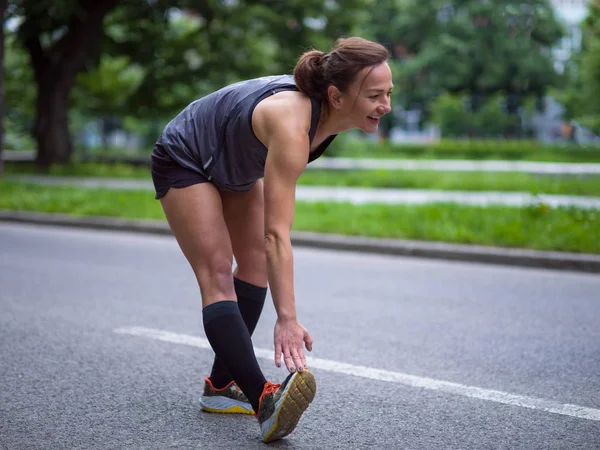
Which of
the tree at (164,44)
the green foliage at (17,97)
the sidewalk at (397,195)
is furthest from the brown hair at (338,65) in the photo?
the green foliage at (17,97)

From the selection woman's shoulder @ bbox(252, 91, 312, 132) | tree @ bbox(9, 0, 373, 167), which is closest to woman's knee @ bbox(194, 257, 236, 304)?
woman's shoulder @ bbox(252, 91, 312, 132)

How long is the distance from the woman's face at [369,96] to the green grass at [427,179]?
1076cm

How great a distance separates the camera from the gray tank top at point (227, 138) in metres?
3.16

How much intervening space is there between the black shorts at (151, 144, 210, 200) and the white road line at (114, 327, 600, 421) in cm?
147

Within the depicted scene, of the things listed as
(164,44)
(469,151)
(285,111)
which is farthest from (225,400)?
(469,151)

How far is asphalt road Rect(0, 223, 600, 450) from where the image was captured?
3.38m

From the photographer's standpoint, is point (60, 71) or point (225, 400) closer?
point (225, 400)

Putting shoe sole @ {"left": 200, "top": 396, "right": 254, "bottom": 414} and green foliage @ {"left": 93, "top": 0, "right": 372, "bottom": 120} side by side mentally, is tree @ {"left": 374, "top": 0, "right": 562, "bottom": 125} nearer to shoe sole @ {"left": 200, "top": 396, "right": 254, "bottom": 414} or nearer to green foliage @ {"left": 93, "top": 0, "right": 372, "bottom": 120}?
green foliage @ {"left": 93, "top": 0, "right": 372, "bottom": 120}

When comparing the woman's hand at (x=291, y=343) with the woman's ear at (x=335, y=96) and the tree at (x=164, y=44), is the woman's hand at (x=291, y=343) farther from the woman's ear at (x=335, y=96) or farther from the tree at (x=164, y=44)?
the tree at (x=164, y=44)

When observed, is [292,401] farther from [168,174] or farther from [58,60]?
[58,60]

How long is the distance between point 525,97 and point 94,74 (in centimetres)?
2644

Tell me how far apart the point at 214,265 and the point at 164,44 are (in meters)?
19.5

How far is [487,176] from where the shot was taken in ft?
56.3

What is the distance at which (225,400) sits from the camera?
144 inches
